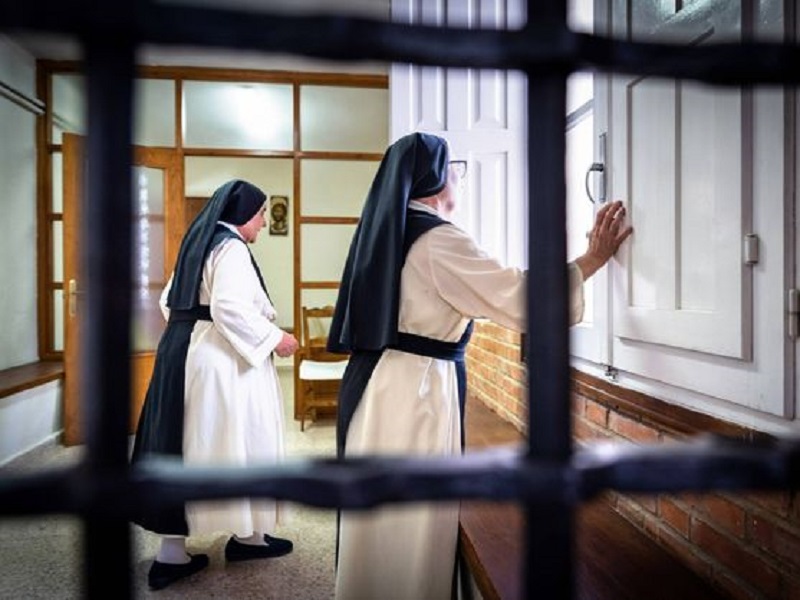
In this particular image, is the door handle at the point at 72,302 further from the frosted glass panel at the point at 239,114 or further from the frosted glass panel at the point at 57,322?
the frosted glass panel at the point at 239,114

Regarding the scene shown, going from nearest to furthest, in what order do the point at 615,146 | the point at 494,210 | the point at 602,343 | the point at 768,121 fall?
1. the point at 768,121
2. the point at 615,146
3. the point at 602,343
4. the point at 494,210

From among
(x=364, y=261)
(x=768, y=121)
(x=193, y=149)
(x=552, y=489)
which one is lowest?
(x=552, y=489)

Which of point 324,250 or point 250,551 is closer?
point 250,551

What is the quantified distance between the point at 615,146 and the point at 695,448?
1.13m

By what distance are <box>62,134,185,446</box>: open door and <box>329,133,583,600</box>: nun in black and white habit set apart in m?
2.95

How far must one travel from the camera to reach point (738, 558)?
39.8 inches

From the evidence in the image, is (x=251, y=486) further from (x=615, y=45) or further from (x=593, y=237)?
(x=593, y=237)

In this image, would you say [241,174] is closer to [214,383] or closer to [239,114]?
[239,114]

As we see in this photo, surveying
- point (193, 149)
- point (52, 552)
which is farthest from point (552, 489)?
point (193, 149)

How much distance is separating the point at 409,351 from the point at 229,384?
1.02m

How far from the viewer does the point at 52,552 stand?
2.55 meters

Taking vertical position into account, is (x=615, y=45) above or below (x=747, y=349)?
above

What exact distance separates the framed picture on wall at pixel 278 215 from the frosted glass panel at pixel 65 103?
267 cm

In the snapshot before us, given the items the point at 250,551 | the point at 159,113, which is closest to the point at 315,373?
the point at 250,551
